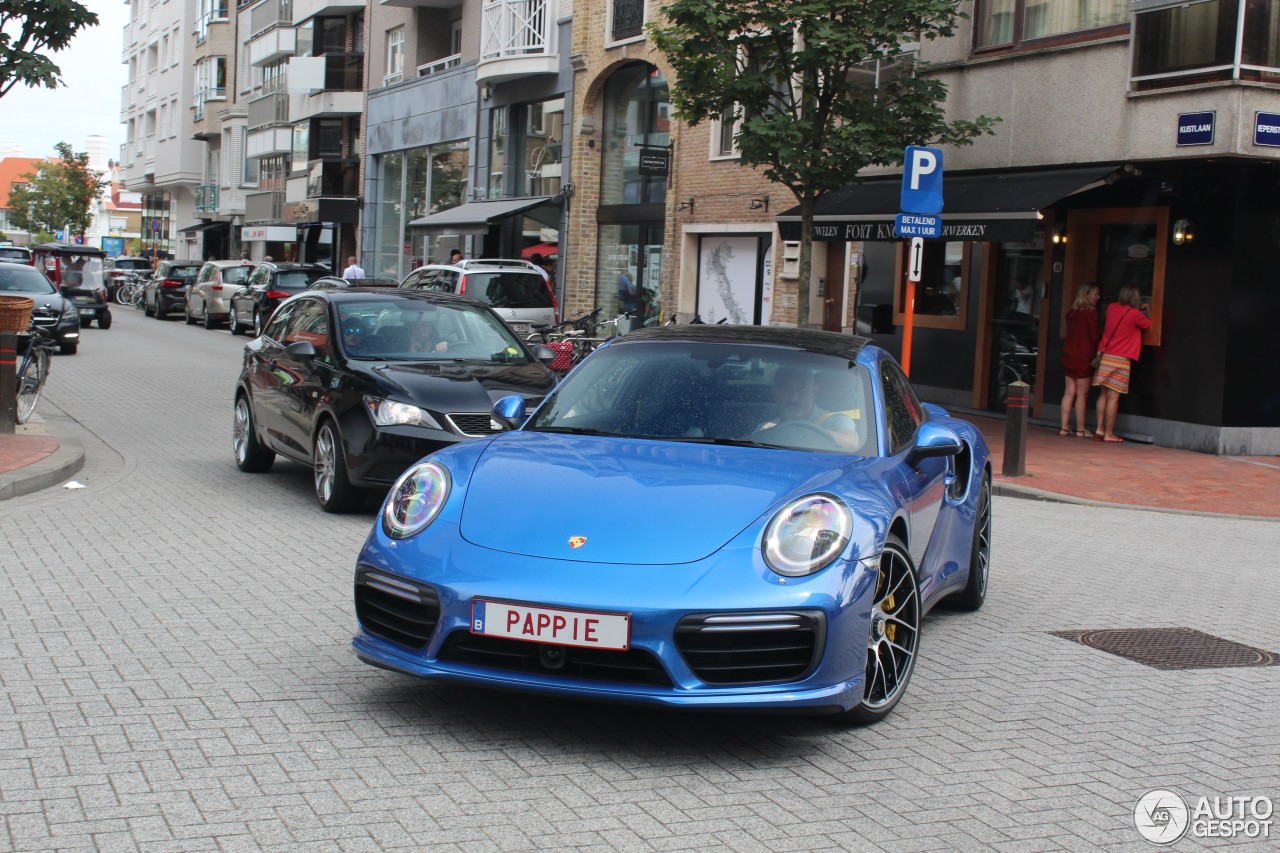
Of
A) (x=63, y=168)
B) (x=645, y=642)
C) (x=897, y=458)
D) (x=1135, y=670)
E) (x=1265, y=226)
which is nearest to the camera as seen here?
(x=645, y=642)

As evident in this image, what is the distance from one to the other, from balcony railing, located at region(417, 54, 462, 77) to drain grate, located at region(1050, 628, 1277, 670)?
113 feet

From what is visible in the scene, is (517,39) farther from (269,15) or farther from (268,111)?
(269,15)

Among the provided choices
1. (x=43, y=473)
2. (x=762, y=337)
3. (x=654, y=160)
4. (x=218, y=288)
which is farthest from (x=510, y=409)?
(x=218, y=288)

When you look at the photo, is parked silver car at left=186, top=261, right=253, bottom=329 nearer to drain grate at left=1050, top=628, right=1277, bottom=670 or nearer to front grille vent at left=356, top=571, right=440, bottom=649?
drain grate at left=1050, top=628, right=1277, bottom=670

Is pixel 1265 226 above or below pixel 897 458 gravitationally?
above

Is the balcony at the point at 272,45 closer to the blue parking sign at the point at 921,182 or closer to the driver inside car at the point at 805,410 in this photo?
the blue parking sign at the point at 921,182

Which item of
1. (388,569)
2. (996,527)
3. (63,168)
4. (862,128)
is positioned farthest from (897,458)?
(63,168)

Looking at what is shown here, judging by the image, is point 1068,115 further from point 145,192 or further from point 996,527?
point 145,192

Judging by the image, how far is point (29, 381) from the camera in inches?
562

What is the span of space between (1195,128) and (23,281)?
66.1ft

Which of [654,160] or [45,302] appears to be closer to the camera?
[45,302]

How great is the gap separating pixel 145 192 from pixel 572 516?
88.2m

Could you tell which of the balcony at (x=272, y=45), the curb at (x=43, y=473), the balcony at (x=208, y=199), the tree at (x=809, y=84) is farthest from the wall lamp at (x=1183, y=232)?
the balcony at (x=208, y=199)

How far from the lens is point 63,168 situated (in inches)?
3693
